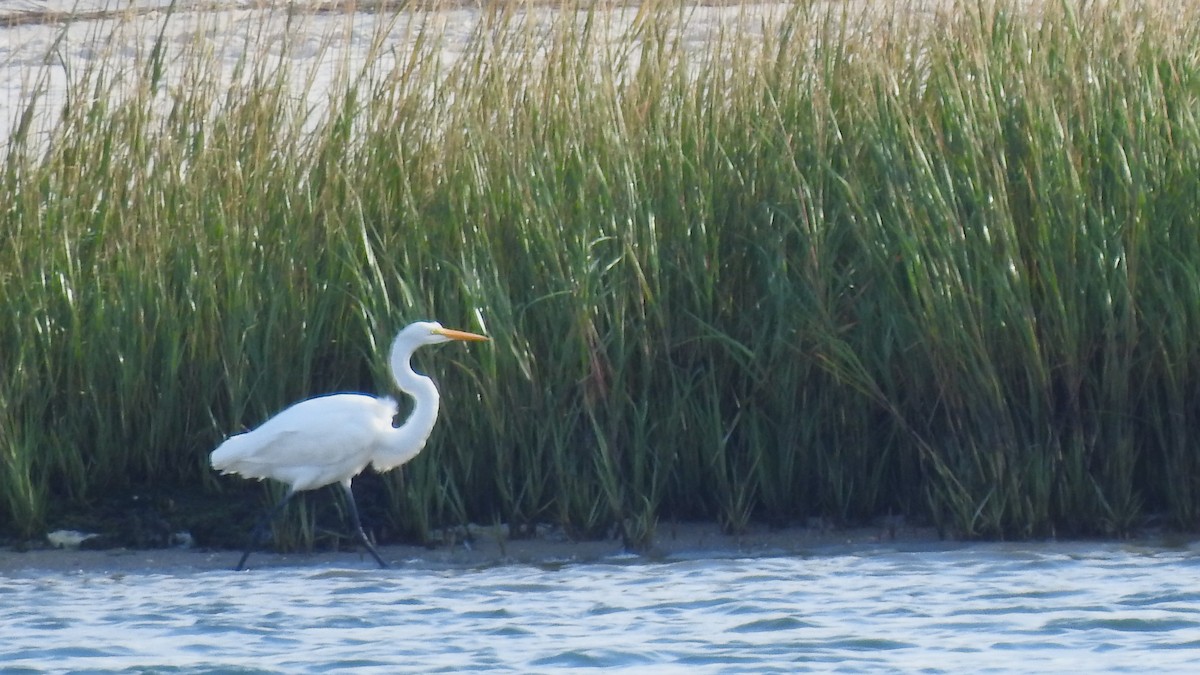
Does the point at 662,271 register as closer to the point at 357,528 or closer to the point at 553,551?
Result: the point at 553,551

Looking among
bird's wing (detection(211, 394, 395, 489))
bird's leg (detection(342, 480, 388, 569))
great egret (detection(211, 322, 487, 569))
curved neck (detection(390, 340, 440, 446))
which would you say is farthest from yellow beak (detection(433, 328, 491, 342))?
bird's leg (detection(342, 480, 388, 569))

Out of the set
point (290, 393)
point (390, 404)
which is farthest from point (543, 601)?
point (290, 393)

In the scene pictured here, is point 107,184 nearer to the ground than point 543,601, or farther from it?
farther from it

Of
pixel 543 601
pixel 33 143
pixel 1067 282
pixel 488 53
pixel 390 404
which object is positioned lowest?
pixel 543 601

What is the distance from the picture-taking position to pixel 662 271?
16.9 ft

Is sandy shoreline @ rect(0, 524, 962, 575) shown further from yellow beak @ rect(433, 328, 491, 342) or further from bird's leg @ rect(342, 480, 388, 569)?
yellow beak @ rect(433, 328, 491, 342)

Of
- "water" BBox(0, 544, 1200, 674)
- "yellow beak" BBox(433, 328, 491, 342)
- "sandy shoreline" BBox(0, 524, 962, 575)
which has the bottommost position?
"water" BBox(0, 544, 1200, 674)

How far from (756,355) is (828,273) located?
298 mm

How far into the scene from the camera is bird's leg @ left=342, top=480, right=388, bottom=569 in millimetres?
4969

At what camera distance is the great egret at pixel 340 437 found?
4797 millimetres

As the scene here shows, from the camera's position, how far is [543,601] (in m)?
4.60

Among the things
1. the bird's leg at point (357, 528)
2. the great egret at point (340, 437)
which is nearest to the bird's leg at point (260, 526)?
the great egret at point (340, 437)

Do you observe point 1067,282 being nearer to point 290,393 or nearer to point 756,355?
point 756,355

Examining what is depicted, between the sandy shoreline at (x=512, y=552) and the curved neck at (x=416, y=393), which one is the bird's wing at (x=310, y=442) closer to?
the curved neck at (x=416, y=393)
